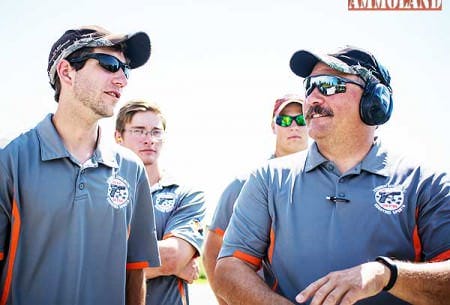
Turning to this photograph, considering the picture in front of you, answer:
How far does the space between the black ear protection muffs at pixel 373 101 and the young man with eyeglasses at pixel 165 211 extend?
198 cm

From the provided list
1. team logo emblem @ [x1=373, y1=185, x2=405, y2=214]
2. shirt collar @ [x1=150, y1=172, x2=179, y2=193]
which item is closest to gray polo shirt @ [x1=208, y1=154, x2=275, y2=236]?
shirt collar @ [x1=150, y1=172, x2=179, y2=193]

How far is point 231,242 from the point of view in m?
3.36

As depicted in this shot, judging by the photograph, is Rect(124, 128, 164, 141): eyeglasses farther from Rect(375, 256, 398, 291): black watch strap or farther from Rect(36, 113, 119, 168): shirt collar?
Rect(375, 256, 398, 291): black watch strap

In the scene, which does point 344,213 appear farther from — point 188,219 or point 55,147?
point 188,219

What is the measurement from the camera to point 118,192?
3.39 meters

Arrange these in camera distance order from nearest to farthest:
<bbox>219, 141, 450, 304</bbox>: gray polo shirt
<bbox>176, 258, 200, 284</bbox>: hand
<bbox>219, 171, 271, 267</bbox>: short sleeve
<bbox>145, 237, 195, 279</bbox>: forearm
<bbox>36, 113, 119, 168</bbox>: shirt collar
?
1. <bbox>219, 141, 450, 304</bbox>: gray polo shirt
2. <bbox>36, 113, 119, 168</bbox>: shirt collar
3. <bbox>219, 171, 271, 267</bbox>: short sleeve
4. <bbox>145, 237, 195, 279</bbox>: forearm
5. <bbox>176, 258, 200, 284</bbox>: hand

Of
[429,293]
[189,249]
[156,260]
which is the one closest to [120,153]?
[156,260]

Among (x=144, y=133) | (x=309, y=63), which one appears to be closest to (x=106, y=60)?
(x=309, y=63)

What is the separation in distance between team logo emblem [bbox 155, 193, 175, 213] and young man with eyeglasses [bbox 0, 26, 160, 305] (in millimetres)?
1233

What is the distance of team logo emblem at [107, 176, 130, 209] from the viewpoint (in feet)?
11.0

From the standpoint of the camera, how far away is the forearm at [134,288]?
11.7 feet

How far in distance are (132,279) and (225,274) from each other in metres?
0.72

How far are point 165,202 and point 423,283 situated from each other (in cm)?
262

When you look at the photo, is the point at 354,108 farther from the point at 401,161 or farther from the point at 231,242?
the point at 231,242
